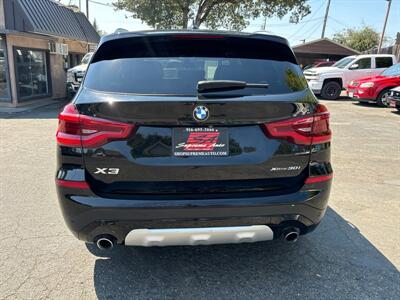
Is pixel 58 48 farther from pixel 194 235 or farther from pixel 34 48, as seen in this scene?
pixel 194 235

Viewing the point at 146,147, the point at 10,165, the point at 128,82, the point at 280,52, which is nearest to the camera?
the point at 146,147

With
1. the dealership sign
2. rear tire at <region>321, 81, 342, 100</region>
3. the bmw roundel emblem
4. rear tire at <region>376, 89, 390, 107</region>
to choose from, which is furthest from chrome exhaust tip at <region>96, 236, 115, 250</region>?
rear tire at <region>321, 81, 342, 100</region>

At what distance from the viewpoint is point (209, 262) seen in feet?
9.93

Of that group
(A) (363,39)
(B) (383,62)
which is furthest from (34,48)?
(A) (363,39)

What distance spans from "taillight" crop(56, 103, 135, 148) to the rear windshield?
0.27 metres

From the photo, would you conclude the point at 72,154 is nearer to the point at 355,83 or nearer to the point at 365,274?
the point at 365,274

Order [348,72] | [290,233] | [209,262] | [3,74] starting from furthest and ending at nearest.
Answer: [348,72] → [3,74] → [209,262] → [290,233]

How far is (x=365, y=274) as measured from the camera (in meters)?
2.88

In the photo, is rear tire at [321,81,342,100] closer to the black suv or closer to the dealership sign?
the dealership sign

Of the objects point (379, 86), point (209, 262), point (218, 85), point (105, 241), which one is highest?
point (218, 85)

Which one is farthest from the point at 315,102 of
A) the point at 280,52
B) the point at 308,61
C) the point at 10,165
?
the point at 308,61

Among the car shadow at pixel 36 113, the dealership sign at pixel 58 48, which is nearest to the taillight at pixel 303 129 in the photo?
the car shadow at pixel 36 113

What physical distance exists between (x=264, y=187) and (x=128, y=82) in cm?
120

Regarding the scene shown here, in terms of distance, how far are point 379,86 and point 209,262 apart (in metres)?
14.0
